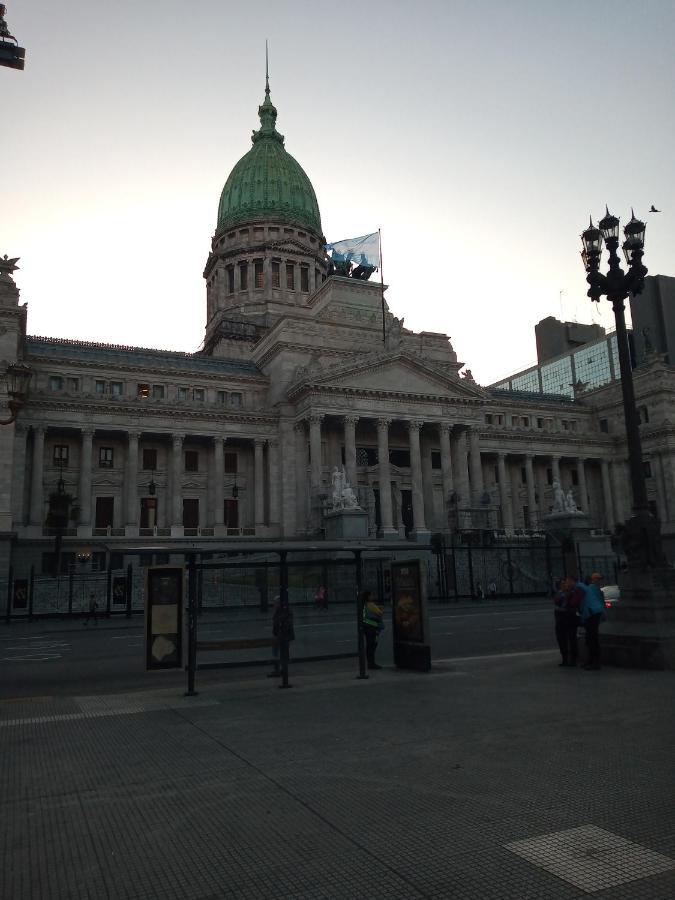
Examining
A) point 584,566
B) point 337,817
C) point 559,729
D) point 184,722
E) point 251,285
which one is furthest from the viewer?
point 251,285

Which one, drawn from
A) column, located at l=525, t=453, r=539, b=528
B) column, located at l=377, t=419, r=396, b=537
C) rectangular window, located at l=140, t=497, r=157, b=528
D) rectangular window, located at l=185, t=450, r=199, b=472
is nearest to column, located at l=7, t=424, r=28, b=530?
rectangular window, located at l=140, t=497, r=157, b=528

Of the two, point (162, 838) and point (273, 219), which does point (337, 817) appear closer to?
point (162, 838)

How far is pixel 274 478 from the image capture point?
57844 millimetres

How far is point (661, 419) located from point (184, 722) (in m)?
72.9

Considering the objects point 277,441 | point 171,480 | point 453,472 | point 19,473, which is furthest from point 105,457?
point 453,472

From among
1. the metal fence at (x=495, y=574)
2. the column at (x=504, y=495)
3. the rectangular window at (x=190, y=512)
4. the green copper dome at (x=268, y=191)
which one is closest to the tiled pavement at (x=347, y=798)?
the metal fence at (x=495, y=574)

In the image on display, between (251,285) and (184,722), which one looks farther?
(251,285)

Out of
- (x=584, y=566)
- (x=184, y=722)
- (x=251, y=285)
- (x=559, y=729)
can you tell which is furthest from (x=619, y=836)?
(x=251, y=285)

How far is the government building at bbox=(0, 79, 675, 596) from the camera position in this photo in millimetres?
51625

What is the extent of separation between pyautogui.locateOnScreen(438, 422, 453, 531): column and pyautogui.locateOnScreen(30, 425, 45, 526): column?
32.0m

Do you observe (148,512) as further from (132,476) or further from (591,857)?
(591,857)

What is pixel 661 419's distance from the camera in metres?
73.0

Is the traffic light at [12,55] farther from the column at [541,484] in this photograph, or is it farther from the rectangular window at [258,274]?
the rectangular window at [258,274]

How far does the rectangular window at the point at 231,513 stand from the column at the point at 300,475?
232 inches
